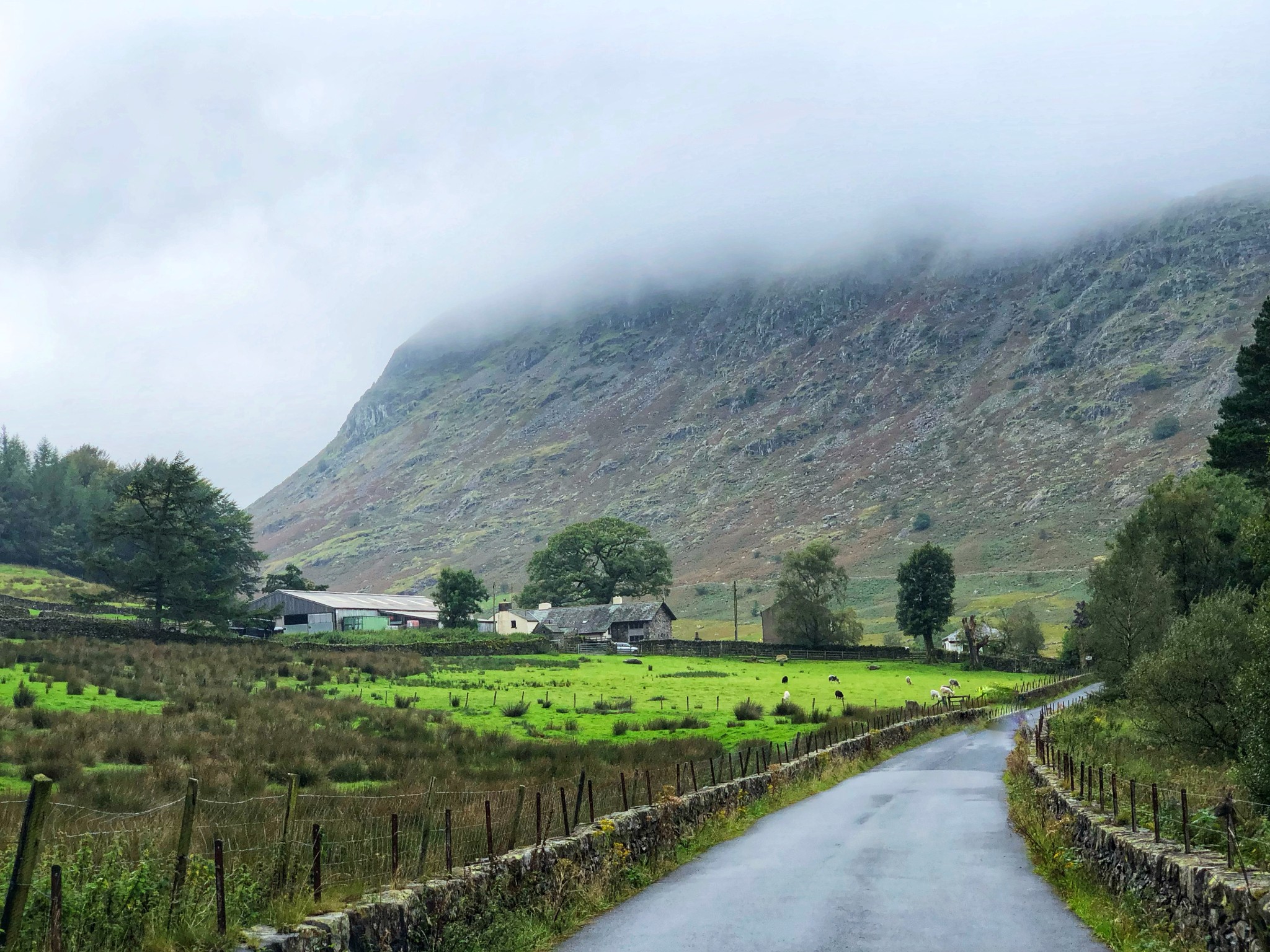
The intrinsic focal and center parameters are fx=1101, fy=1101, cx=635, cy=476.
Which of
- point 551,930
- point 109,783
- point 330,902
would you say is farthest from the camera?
point 109,783

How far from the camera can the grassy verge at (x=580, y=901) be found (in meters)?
13.6

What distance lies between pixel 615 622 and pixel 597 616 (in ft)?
10.9

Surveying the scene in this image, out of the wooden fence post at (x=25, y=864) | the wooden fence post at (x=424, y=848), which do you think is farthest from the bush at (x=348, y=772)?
the wooden fence post at (x=25, y=864)

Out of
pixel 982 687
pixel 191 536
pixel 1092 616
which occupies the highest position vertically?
pixel 191 536

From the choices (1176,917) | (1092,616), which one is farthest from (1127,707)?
(1176,917)

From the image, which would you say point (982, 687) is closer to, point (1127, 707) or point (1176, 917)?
point (1127, 707)

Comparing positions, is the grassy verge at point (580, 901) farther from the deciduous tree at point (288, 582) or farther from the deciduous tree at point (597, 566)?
the deciduous tree at point (597, 566)

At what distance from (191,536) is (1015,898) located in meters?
79.5

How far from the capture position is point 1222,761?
33.8m

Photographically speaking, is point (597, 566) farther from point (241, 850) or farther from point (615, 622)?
point (241, 850)

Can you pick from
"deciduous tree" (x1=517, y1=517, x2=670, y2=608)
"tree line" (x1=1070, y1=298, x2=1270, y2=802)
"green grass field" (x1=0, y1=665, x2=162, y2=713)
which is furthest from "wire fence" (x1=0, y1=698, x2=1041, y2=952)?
"deciduous tree" (x1=517, y1=517, x2=670, y2=608)

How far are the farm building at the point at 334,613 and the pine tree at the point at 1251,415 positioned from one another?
286 feet

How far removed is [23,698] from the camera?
3569 cm

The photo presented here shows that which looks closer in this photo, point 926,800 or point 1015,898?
point 1015,898
